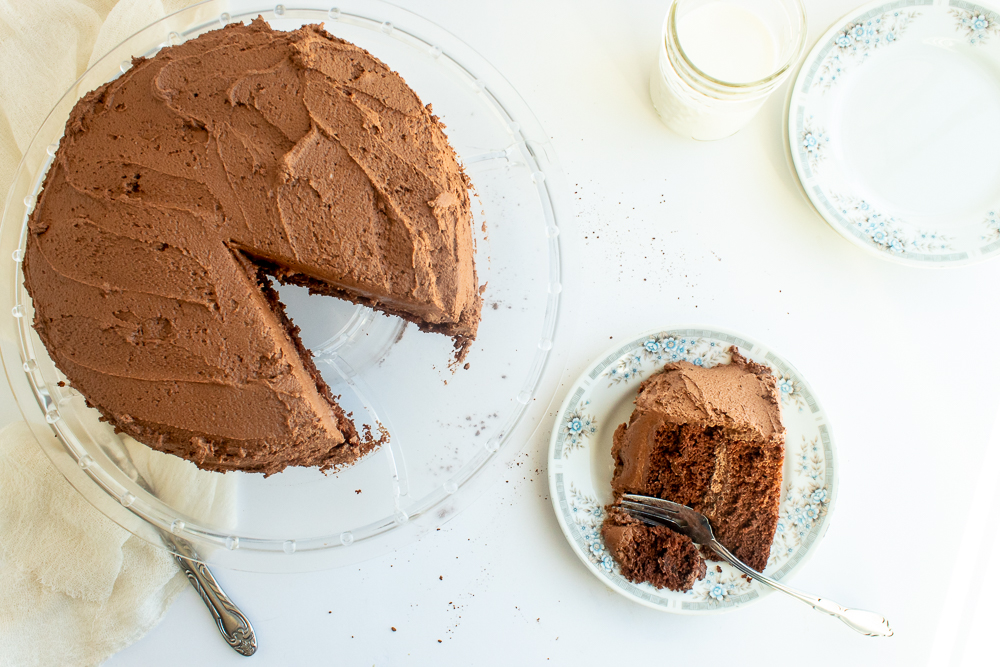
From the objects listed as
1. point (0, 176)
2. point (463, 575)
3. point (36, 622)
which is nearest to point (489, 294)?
point (463, 575)

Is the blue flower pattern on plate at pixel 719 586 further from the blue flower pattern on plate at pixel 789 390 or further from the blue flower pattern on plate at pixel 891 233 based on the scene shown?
the blue flower pattern on plate at pixel 891 233

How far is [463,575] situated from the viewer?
2123mm

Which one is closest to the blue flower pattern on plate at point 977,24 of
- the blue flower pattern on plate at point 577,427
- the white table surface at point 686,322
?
the white table surface at point 686,322

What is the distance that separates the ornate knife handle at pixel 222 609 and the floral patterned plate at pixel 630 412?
1074mm

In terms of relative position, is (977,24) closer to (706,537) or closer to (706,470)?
(706,470)

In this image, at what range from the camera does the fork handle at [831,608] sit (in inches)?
78.5

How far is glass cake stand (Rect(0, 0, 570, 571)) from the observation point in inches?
69.0

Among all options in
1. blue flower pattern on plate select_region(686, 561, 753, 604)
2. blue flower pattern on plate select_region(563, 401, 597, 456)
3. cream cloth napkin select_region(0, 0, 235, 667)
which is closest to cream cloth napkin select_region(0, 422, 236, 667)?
cream cloth napkin select_region(0, 0, 235, 667)

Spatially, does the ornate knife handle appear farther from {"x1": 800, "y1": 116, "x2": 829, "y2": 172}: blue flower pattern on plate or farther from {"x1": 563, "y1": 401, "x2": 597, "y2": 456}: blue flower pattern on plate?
{"x1": 800, "y1": 116, "x2": 829, "y2": 172}: blue flower pattern on plate

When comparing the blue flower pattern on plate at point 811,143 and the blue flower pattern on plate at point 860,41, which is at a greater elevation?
the blue flower pattern on plate at point 860,41

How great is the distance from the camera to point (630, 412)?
210 centimetres

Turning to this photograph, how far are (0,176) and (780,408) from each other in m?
2.52

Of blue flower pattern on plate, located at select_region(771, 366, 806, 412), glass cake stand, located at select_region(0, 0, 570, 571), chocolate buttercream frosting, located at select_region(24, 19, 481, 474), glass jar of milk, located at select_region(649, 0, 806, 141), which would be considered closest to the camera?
chocolate buttercream frosting, located at select_region(24, 19, 481, 474)

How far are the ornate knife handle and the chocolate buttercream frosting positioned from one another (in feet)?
2.14
